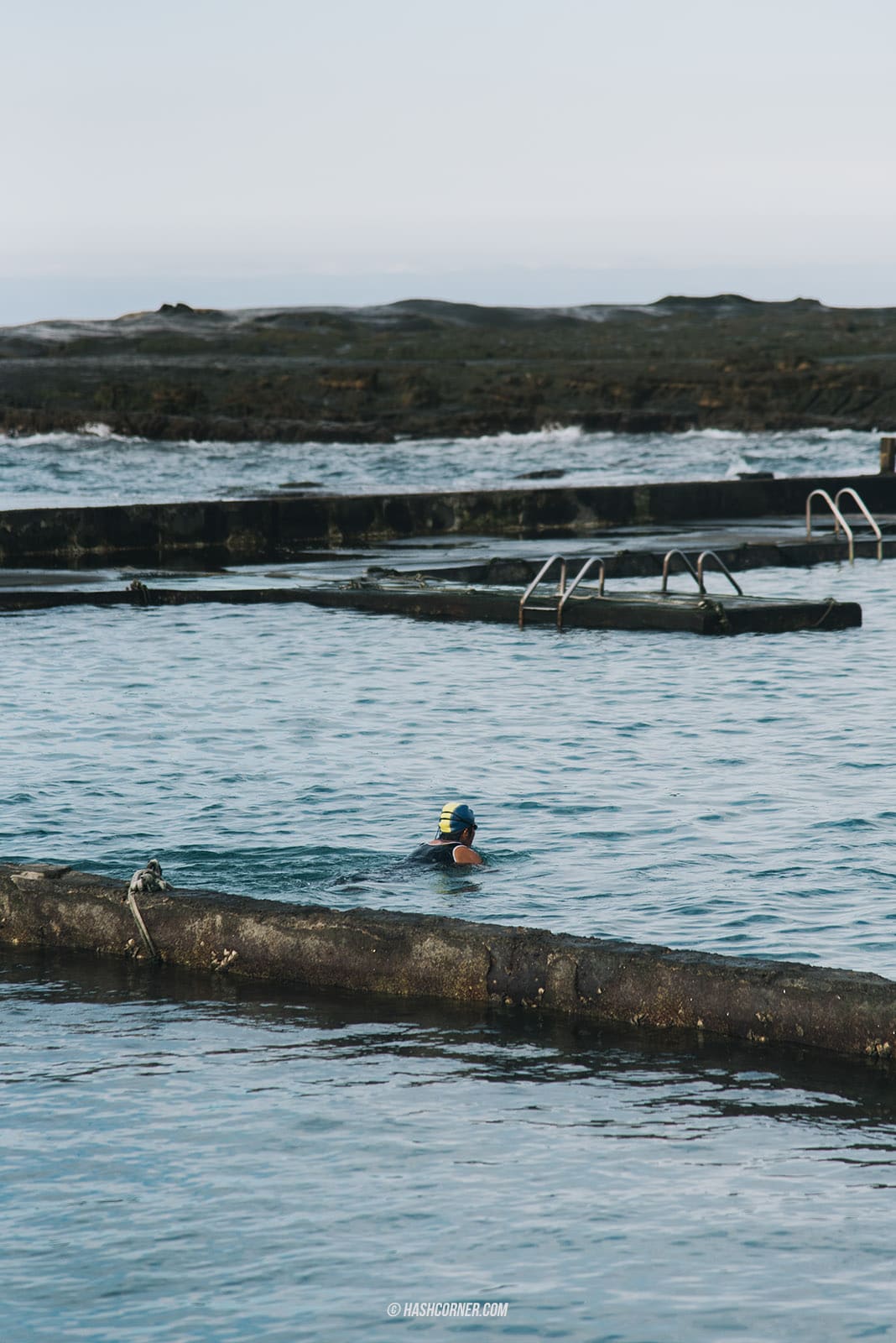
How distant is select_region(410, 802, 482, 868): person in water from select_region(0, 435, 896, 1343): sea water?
0.44 feet

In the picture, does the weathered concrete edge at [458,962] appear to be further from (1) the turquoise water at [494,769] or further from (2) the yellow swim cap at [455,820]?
(2) the yellow swim cap at [455,820]

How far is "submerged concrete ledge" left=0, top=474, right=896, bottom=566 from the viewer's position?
29.3m

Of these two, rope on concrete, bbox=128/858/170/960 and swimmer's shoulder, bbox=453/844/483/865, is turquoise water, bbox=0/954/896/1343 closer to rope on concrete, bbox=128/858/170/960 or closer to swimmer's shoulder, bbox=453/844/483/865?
rope on concrete, bbox=128/858/170/960

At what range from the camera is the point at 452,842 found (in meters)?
10.3

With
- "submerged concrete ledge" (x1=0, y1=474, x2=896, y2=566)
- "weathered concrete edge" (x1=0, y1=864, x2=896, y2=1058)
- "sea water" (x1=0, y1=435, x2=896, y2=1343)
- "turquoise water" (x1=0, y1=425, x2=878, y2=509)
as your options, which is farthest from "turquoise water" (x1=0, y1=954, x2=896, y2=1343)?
"turquoise water" (x1=0, y1=425, x2=878, y2=509)

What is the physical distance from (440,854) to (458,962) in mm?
2727

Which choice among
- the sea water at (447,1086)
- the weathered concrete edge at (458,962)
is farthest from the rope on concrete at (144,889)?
the sea water at (447,1086)

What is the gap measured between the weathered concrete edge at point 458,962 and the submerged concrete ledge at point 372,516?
21001mm

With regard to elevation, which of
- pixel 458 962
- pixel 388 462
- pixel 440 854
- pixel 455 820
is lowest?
pixel 440 854

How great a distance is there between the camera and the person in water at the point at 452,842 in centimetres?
1023

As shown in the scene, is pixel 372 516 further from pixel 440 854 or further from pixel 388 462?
pixel 388 462

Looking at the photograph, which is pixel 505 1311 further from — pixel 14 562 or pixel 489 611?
pixel 14 562

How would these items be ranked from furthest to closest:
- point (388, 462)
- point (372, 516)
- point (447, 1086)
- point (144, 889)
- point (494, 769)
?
point (388, 462), point (372, 516), point (494, 769), point (144, 889), point (447, 1086)

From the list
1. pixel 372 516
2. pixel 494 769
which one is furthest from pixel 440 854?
pixel 372 516
